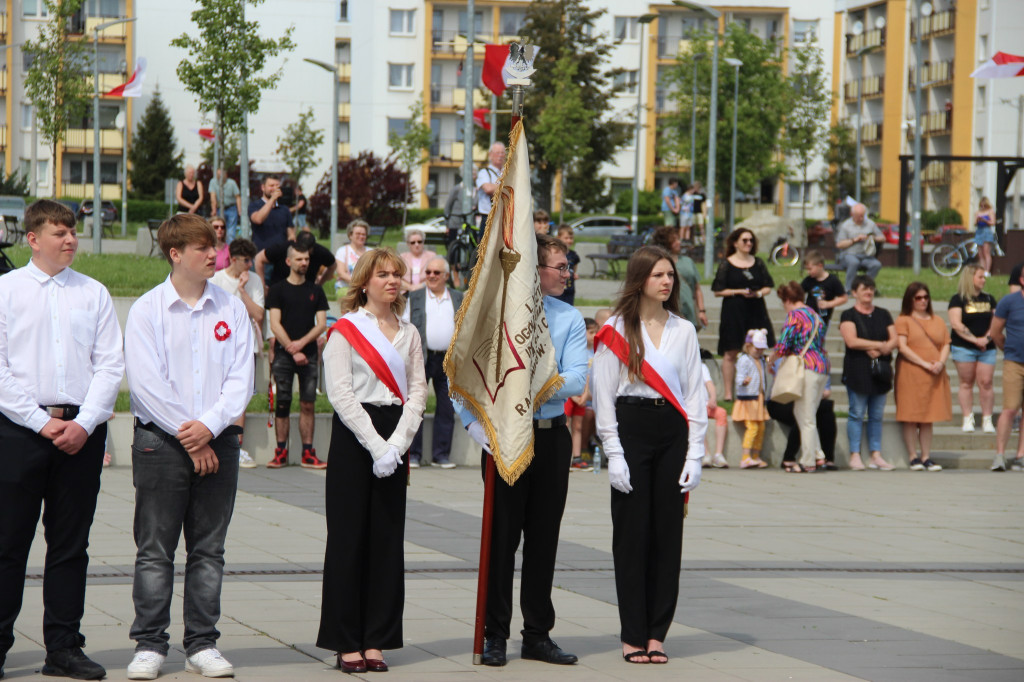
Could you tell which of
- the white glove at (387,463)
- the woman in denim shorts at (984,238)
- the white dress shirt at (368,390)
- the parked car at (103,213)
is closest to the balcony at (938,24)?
the parked car at (103,213)

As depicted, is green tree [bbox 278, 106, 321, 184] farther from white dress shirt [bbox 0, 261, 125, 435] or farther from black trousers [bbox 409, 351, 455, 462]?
white dress shirt [bbox 0, 261, 125, 435]

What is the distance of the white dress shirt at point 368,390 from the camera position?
257 inches

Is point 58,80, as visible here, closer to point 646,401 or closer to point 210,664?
point 646,401

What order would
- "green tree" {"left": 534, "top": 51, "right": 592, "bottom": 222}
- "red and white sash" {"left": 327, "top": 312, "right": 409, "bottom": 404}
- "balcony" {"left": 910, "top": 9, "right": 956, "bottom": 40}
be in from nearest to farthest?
"red and white sash" {"left": 327, "top": 312, "right": 409, "bottom": 404}, "green tree" {"left": 534, "top": 51, "right": 592, "bottom": 222}, "balcony" {"left": 910, "top": 9, "right": 956, "bottom": 40}

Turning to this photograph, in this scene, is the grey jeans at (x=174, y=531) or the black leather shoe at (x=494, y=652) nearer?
the grey jeans at (x=174, y=531)

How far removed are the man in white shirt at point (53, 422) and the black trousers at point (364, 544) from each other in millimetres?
1043

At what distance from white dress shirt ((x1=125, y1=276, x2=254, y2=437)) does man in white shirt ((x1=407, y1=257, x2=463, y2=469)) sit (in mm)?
7062

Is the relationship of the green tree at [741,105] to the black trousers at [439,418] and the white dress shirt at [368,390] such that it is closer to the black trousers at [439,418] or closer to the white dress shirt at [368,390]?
the black trousers at [439,418]

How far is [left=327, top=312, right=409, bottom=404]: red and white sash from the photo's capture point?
665 centimetres

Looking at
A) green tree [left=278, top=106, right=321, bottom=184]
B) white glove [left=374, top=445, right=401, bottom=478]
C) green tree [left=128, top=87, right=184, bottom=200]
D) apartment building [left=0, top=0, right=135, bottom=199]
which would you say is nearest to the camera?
white glove [left=374, top=445, right=401, bottom=478]

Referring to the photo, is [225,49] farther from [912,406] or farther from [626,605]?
[626,605]

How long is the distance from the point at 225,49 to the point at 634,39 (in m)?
59.1

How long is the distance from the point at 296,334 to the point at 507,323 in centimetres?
754

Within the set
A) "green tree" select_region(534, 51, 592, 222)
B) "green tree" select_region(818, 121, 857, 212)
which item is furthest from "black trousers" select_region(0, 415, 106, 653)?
"green tree" select_region(818, 121, 857, 212)
